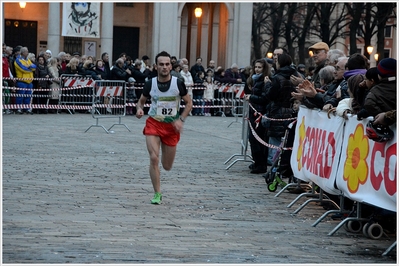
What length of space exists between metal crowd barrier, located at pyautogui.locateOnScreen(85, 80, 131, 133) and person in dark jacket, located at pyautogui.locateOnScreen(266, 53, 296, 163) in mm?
9324

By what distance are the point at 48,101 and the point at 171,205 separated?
738 inches

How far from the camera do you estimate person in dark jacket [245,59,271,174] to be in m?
14.4

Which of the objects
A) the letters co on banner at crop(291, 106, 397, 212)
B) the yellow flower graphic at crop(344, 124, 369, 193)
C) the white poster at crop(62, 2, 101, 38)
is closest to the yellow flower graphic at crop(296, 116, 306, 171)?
the letters co on banner at crop(291, 106, 397, 212)

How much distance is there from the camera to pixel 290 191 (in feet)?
40.4

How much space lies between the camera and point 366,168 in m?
8.53

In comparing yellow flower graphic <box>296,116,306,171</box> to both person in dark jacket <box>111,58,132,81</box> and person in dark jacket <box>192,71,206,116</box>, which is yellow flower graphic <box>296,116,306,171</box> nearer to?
person in dark jacket <box>111,58,132,81</box>

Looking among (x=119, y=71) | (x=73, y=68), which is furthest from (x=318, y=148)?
(x=73, y=68)

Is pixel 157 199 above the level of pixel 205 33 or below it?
below

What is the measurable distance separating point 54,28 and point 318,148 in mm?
33897

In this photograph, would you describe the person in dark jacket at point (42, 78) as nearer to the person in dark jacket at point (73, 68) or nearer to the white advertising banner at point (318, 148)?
the person in dark jacket at point (73, 68)

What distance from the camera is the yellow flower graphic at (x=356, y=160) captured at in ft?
28.3

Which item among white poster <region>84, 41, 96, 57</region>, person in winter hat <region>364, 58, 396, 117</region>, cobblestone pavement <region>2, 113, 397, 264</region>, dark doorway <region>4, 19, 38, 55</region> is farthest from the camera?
dark doorway <region>4, 19, 38, 55</region>

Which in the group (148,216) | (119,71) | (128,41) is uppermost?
(128,41)

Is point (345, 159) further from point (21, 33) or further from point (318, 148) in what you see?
point (21, 33)
